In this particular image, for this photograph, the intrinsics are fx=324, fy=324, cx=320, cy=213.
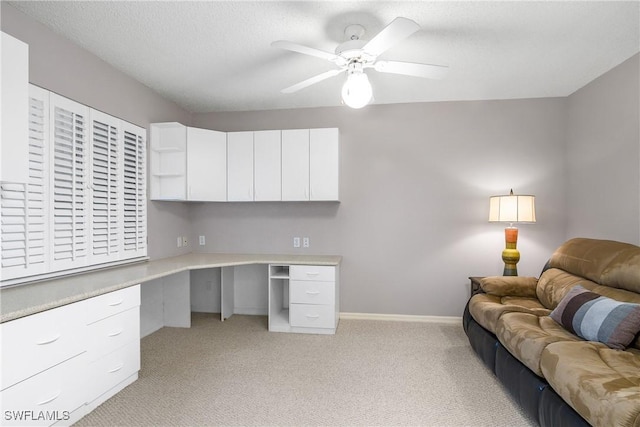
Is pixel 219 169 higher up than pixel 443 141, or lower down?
lower down

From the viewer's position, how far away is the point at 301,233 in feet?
13.1

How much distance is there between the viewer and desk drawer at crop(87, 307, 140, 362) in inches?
80.1

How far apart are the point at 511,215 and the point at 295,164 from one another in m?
2.29

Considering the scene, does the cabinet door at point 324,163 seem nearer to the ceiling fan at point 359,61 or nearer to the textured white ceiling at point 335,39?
the textured white ceiling at point 335,39

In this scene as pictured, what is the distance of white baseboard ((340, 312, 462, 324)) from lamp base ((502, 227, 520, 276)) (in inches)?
32.4

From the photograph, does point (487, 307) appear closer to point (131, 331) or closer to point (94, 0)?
point (131, 331)

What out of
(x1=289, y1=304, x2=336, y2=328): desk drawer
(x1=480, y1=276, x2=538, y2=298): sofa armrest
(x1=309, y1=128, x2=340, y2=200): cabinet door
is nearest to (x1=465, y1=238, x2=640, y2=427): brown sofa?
(x1=480, y1=276, x2=538, y2=298): sofa armrest

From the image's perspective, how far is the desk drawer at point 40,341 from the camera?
155cm

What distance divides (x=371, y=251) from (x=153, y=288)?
2490 millimetres

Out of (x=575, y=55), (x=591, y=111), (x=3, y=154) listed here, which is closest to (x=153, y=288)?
(x=3, y=154)

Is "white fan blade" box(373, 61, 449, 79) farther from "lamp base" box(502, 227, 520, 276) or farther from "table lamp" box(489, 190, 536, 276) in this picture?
"lamp base" box(502, 227, 520, 276)

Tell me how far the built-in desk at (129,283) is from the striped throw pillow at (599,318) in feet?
6.36

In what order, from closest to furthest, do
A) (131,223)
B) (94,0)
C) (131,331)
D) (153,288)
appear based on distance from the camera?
(94,0)
(131,331)
(131,223)
(153,288)

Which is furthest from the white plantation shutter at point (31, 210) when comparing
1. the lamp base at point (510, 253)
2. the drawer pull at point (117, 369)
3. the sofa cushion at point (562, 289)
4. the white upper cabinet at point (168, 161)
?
the lamp base at point (510, 253)
